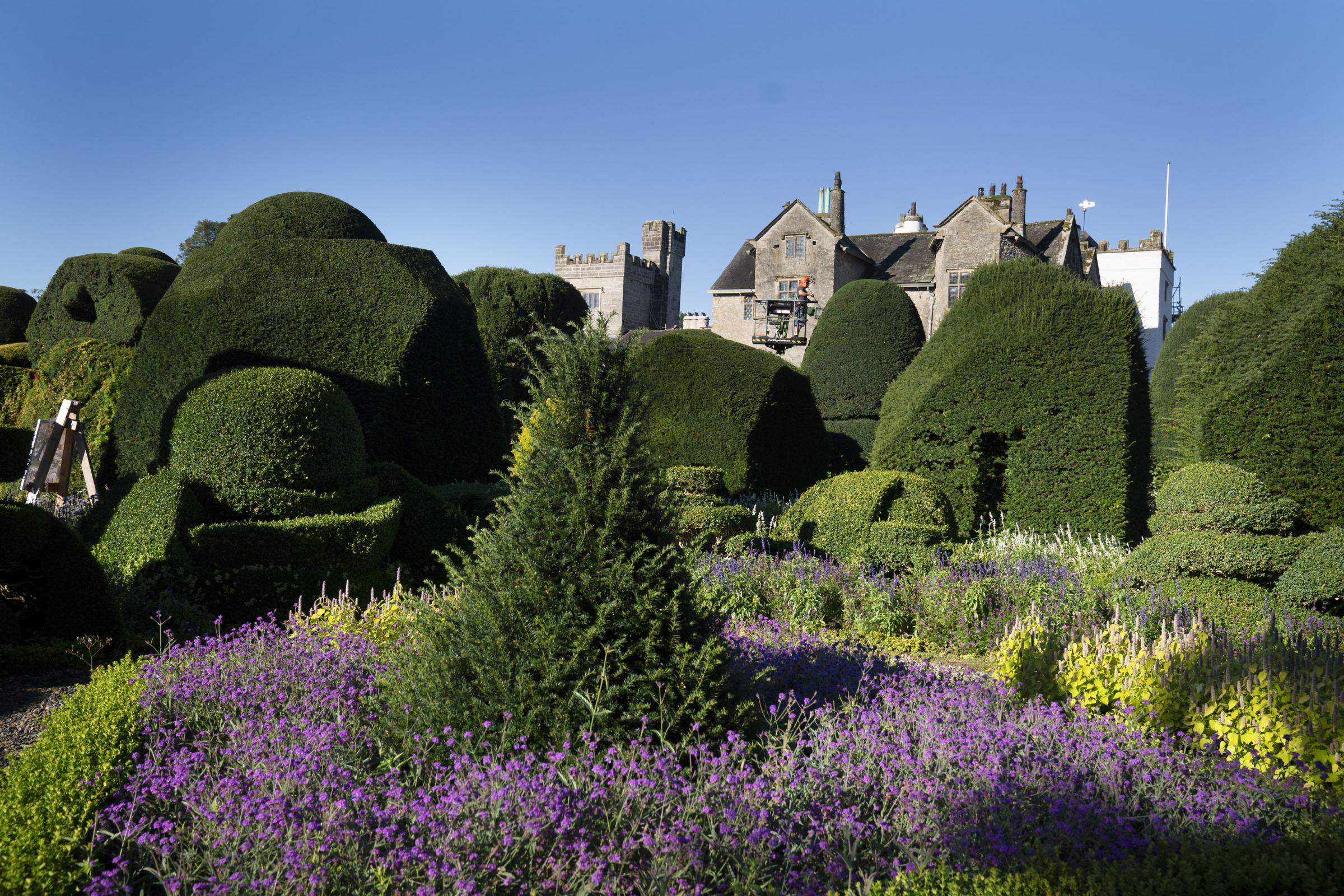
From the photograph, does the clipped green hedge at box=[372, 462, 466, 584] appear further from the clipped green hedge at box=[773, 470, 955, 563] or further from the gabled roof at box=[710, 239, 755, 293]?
the gabled roof at box=[710, 239, 755, 293]

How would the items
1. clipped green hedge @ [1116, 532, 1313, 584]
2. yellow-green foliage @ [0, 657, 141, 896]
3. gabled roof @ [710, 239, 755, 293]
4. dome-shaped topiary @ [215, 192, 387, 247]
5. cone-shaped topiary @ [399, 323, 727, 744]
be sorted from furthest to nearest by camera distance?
gabled roof @ [710, 239, 755, 293]
dome-shaped topiary @ [215, 192, 387, 247]
clipped green hedge @ [1116, 532, 1313, 584]
cone-shaped topiary @ [399, 323, 727, 744]
yellow-green foliage @ [0, 657, 141, 896]

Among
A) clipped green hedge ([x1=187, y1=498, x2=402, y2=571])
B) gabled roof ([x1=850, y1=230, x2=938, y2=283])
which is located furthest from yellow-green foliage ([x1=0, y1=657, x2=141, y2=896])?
gabled roof ([x1=850, y1=230, x2=938, y2=283])

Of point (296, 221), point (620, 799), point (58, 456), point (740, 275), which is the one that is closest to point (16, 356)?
point (58, 456)

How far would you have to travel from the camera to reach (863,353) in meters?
20.3

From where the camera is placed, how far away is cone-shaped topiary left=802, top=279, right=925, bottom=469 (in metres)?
20.2

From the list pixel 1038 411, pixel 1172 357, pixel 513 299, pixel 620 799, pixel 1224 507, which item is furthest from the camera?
pixel 513 299

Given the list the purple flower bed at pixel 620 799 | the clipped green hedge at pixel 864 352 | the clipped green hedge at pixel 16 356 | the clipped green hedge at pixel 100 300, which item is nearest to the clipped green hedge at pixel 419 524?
the purple flower bed at pixel 620 799

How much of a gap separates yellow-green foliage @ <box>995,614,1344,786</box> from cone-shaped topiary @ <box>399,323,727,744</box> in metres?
2.68

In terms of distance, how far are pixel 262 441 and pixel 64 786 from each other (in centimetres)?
481

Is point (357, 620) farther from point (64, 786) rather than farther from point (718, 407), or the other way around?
point (718, 407)

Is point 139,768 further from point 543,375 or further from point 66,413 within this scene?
point 66,413

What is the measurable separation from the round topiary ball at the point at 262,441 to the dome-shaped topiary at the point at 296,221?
278cm

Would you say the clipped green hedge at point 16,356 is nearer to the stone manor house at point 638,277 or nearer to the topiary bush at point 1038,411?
the topiary bush at point 1038,411

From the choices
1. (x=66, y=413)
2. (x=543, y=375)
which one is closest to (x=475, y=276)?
(x=66, y=413)
